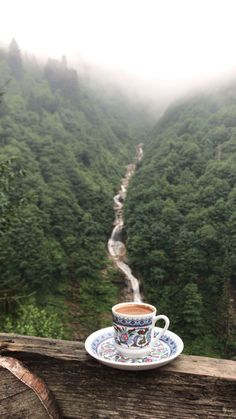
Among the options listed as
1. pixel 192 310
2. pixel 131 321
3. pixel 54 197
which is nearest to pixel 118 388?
pixel 131 321

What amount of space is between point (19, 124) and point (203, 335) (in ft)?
170

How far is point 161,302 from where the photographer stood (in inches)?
1464

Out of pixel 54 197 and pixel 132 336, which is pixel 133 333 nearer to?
pixel 132 336

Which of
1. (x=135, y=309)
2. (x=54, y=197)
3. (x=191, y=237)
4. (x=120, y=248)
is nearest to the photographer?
(x=135, y=309)

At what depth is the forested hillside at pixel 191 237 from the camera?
3512 centimetres

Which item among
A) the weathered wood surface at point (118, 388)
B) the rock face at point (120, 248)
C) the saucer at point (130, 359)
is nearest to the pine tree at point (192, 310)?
the rock face at point (120, 248)

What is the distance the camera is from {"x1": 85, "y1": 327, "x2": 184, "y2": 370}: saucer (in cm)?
125

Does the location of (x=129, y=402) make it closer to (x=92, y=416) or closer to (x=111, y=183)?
(x=92, y=416)

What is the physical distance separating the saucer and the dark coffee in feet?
0.54

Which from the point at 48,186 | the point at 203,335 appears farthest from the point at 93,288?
the point at 48,186

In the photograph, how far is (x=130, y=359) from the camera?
141cm

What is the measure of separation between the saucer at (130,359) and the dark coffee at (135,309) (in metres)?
0.16

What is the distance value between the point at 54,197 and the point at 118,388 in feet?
165

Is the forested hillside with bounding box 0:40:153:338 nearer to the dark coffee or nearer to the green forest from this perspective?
the green forest
